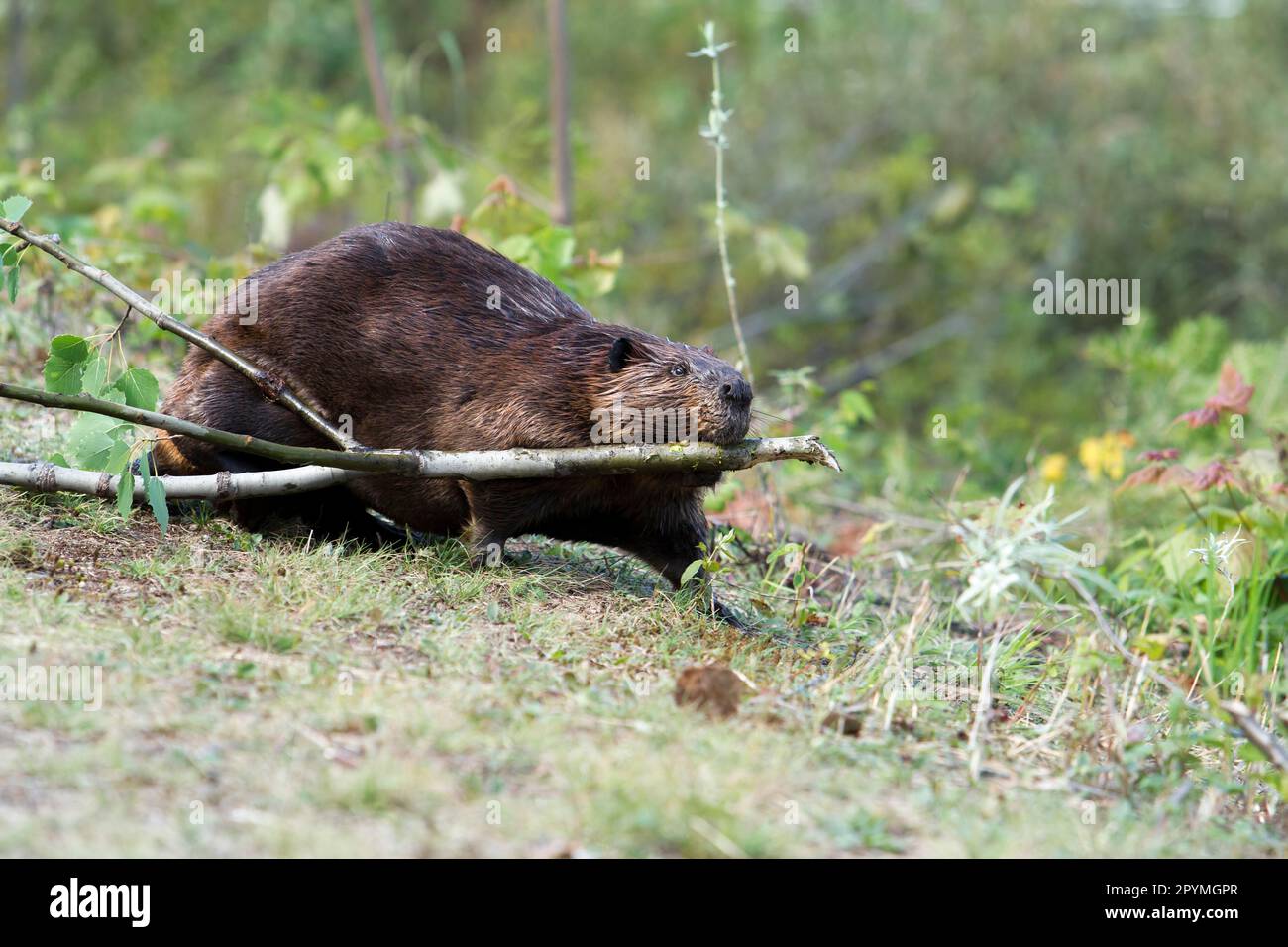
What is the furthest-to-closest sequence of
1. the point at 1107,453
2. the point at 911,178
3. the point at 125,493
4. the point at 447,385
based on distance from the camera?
the point at 911,178, the point at 1107,453, the point at 447,385, the point at 125,493

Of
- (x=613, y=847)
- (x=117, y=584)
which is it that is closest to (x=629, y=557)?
(x=117, y=584)

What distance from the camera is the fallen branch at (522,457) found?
397 centimetres

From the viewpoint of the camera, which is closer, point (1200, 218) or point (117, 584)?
point (117, 584)

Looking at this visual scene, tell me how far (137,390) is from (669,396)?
5.15 ft

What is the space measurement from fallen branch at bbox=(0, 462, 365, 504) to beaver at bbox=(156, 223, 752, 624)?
0.87 ft

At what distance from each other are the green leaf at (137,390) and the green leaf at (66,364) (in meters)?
0.11

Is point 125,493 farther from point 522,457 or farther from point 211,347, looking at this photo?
point 522,457

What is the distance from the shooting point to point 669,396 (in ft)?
13.8

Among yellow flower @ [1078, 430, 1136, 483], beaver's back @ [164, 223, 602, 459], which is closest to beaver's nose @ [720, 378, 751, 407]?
beaver's back @ [164, 223, 602, 459]

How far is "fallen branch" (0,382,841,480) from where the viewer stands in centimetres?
397

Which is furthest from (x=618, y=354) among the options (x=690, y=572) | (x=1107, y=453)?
(x=1107, y=453)

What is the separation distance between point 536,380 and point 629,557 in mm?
901

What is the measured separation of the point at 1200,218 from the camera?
10.6 meters
